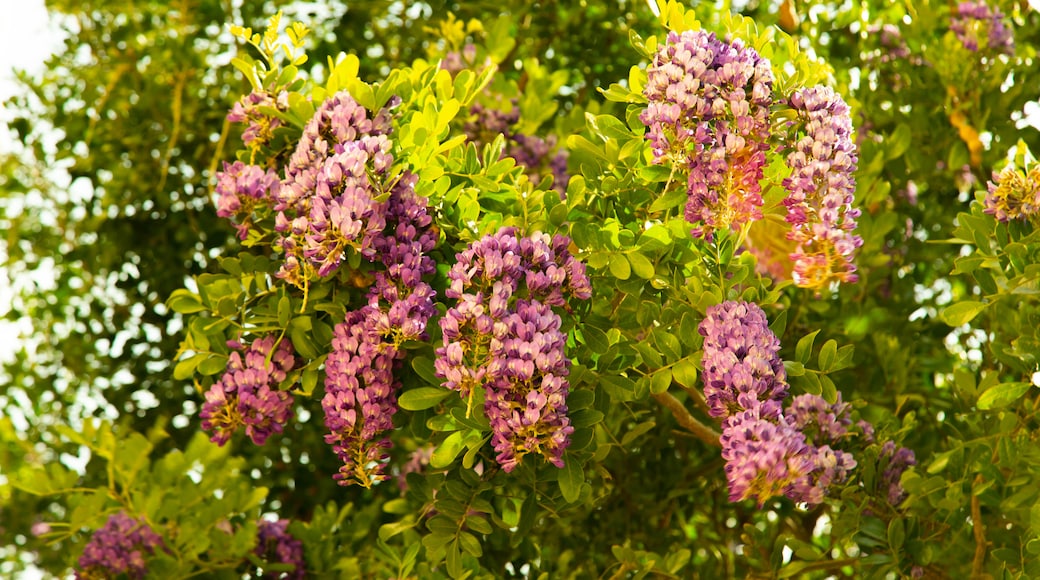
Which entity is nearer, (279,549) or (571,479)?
(571,479)

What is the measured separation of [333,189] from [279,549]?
67cm

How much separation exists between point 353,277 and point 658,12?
1.31ft

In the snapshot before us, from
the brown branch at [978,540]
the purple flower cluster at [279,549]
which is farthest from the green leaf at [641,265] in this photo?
the purple flower cluster at [279,549]

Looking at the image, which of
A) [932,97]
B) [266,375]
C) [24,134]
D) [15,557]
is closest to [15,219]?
[24,134]

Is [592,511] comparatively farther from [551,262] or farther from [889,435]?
[551,262]

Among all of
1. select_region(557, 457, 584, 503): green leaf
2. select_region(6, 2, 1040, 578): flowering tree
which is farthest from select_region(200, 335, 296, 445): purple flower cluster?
select_region(557, 457, 584, 503): green leaf

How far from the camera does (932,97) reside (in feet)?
5.42

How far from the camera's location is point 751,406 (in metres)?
0.96

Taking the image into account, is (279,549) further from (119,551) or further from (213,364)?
(213,364)

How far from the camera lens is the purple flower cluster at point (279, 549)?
150 centimetres

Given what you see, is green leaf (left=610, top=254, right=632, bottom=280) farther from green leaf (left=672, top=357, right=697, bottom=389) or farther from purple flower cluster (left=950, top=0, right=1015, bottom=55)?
purple flower cluster (left=950, top=0, right=1015, bottom=55)

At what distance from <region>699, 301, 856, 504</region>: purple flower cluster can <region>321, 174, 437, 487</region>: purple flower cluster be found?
0.26 metres

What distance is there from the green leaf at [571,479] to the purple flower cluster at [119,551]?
72 centimetres

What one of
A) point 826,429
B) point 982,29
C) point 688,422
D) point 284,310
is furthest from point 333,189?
point 982,29
